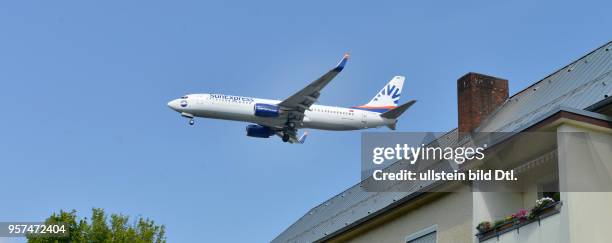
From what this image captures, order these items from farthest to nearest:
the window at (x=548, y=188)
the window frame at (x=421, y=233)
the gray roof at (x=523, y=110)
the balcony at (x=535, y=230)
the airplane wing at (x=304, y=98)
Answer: the airplane wing at (x=304, y=98) → the window frame at (x=421, y=233) → the window at (x=548, y=188) → the gray roof at (x=523, y=110) → the balcony at (x=535, y=230)

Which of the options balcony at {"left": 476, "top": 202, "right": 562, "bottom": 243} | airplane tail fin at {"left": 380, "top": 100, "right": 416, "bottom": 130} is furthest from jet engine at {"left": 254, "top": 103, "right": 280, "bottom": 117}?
balcony at {"left": 476, "top": 202, "right": 562, "bottom": 243}

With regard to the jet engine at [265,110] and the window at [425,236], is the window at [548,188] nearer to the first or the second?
the window at [425,236]

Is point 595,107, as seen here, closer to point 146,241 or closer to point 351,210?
point 351,210

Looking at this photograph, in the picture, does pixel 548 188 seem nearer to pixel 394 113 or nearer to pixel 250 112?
pixel 250 112

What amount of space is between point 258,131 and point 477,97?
3728cm

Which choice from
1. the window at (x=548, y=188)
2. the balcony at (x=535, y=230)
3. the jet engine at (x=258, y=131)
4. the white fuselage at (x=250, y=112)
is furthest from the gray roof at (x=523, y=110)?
the jet engine at (x=258, y=131)

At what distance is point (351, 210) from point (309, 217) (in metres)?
7.10

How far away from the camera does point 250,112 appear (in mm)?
60188

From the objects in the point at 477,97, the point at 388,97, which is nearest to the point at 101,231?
the point at 477,97

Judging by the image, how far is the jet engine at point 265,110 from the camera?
59.9 meters

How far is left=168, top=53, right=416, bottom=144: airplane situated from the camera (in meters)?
60.0

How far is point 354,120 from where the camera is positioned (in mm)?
66062

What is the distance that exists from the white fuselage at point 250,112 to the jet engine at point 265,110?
36cm

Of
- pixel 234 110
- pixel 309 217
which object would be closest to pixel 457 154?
pixel 309 217
